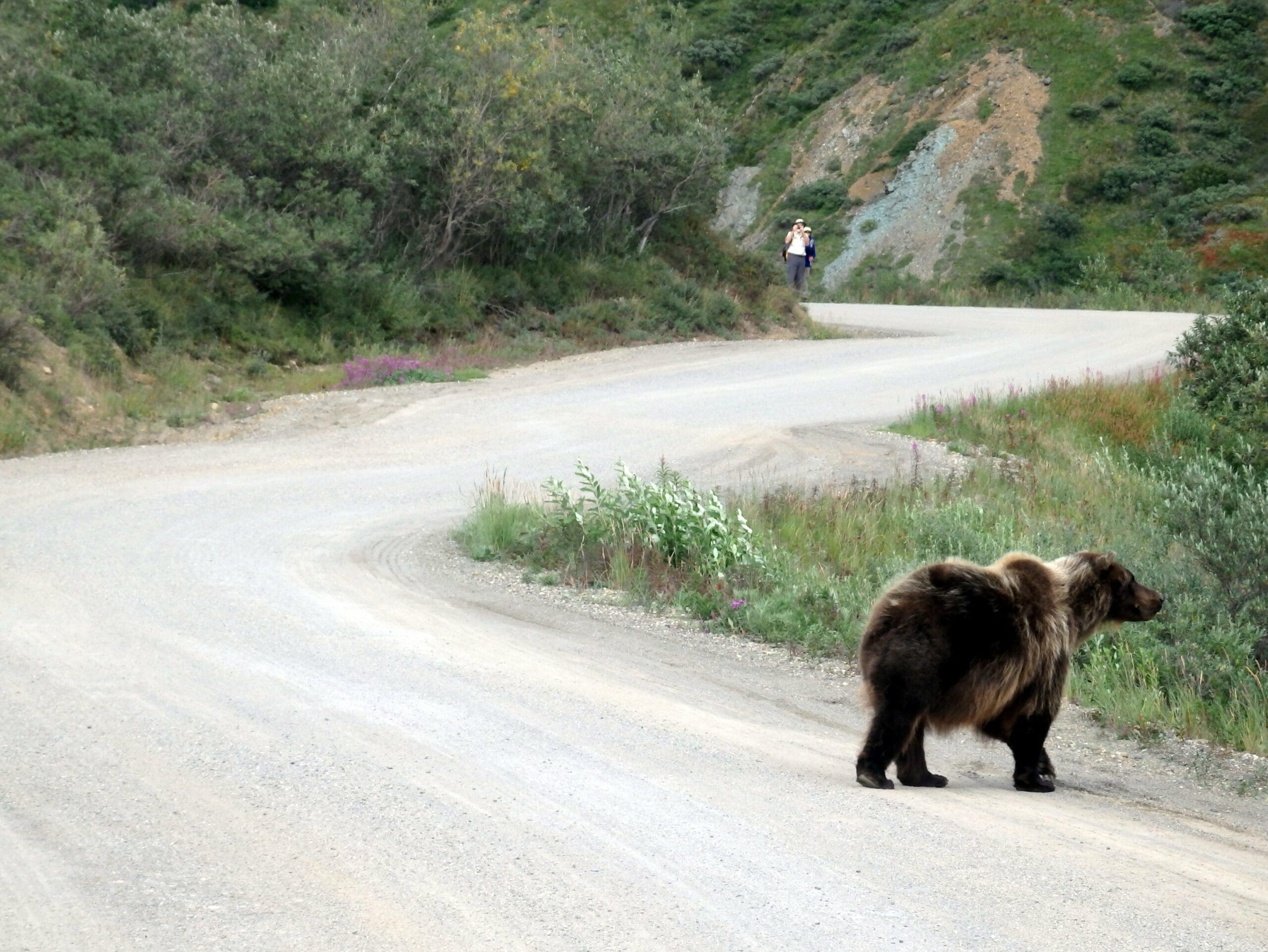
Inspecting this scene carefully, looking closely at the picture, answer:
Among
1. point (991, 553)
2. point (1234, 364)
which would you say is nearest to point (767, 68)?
point (1234, 364)

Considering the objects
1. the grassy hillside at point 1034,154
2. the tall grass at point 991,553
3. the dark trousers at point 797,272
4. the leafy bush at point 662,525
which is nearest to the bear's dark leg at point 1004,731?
the tall grass at point 991,553

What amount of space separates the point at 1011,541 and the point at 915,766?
5.83 metres

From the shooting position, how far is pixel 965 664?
20.6 ft

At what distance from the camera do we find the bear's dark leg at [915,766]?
639 cm

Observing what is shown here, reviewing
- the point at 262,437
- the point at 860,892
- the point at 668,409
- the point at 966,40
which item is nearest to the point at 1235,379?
the point at 668,409

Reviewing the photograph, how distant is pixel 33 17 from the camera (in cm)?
2203

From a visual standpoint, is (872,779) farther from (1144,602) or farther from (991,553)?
(991,553)

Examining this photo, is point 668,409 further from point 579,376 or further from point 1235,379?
point 1235,379

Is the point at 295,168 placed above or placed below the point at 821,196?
below

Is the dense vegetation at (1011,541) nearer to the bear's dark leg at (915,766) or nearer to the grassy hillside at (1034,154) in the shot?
the bear's dark leg at (915,766)

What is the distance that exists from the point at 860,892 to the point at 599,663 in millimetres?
3892

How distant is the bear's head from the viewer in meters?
7.14

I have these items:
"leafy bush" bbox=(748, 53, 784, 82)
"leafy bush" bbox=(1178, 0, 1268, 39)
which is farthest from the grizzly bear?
"leafy bush" bbox=(748, 53, 784, 82)

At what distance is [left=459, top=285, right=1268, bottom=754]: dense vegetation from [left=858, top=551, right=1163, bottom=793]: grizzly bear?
70.1 inches
